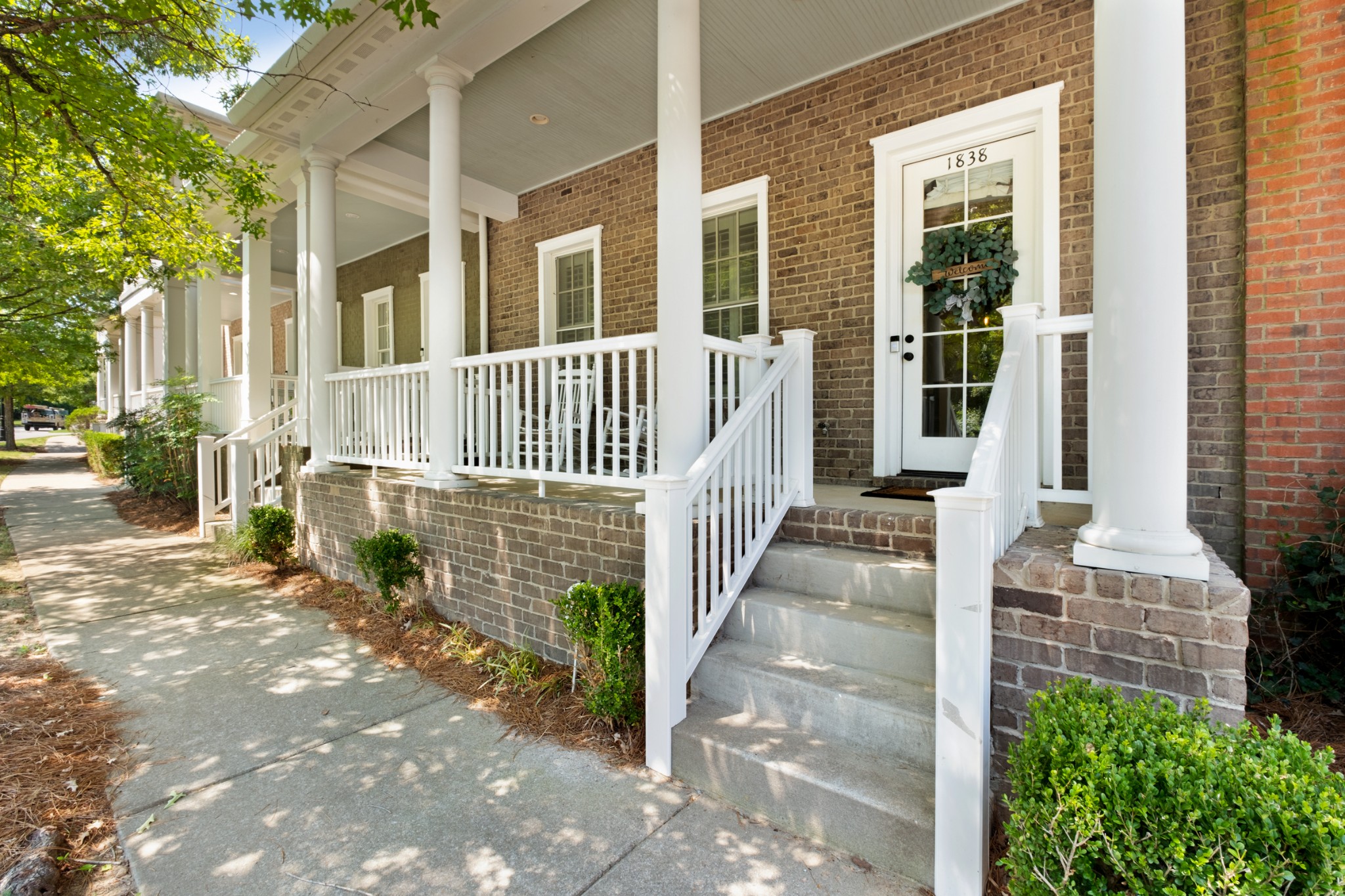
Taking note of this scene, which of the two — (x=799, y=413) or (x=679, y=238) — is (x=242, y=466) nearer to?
(x=679, y=238)

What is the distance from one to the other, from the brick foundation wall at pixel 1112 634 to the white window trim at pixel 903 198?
7.85 ft

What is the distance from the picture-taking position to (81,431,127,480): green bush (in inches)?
468

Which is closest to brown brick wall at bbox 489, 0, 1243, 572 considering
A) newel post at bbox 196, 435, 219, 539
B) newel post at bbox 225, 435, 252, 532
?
newel post at bbox 225, 435, 252, 532

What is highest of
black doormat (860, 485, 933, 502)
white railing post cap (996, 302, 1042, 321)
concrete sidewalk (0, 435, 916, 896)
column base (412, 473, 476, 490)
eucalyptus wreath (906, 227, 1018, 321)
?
eucalyptus wreath (906, 227, 1018, 321)

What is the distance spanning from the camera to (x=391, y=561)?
440cm

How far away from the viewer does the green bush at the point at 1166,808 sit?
131cm

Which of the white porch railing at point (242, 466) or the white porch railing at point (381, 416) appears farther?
the white porch railing at point (242, 466)

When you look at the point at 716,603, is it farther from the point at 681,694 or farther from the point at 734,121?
the point at 734,121

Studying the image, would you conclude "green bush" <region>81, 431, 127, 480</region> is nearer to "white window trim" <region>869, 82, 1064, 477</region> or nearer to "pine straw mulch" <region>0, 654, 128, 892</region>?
"pine straw mulch" <region>0, 654, 128, 892</region>

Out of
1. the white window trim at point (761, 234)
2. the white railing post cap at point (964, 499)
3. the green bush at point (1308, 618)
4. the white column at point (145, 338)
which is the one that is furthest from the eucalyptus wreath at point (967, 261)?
the white column at point (145, 338)

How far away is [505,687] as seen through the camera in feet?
11.3

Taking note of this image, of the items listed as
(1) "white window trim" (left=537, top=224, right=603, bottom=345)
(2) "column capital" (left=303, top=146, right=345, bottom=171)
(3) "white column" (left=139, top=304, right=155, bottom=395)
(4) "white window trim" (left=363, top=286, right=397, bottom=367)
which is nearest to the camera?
(2) "column capital" (left=303, top=146, right=345, bottom=171)

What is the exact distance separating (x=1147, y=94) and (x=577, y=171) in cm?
552

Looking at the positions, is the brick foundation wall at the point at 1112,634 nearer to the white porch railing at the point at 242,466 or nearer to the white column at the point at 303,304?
the white column at the point at 303,304
